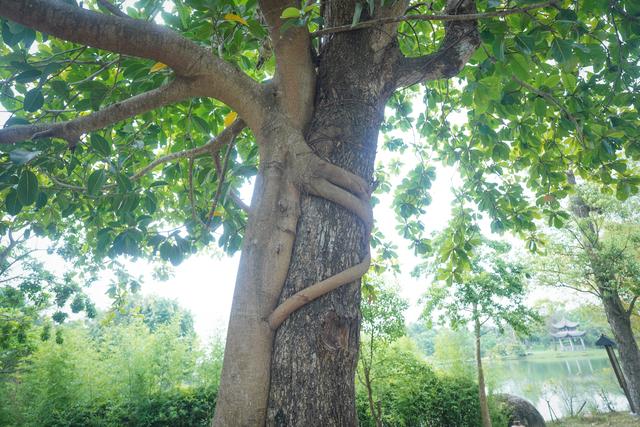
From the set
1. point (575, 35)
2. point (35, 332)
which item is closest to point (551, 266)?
point (575, 35)

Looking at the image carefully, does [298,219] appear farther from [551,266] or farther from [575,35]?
[551,266]

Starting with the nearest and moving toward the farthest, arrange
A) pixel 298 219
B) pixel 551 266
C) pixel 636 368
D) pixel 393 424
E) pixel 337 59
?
pixel 298 219
pixel 337 59
pixel 393 424
pixel 636 368
pixel 551 266

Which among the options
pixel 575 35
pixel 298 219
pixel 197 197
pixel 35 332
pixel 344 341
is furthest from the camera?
pixel 35 332

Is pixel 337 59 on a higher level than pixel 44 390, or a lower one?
higher

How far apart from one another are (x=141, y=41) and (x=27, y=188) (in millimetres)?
777

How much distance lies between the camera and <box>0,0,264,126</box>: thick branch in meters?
0.96

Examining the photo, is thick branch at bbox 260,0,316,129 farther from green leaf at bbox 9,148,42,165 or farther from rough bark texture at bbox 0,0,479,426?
green leaf at bbox 9,148,42,165

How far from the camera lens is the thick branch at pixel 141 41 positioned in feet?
3.15

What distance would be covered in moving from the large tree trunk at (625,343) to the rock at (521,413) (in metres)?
1.97

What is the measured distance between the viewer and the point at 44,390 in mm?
5355

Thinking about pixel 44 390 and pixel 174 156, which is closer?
pixel 174 156

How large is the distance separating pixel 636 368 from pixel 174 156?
387 inches

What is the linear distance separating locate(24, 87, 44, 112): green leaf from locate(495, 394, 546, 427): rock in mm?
8822

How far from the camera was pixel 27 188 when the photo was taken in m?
1.36
